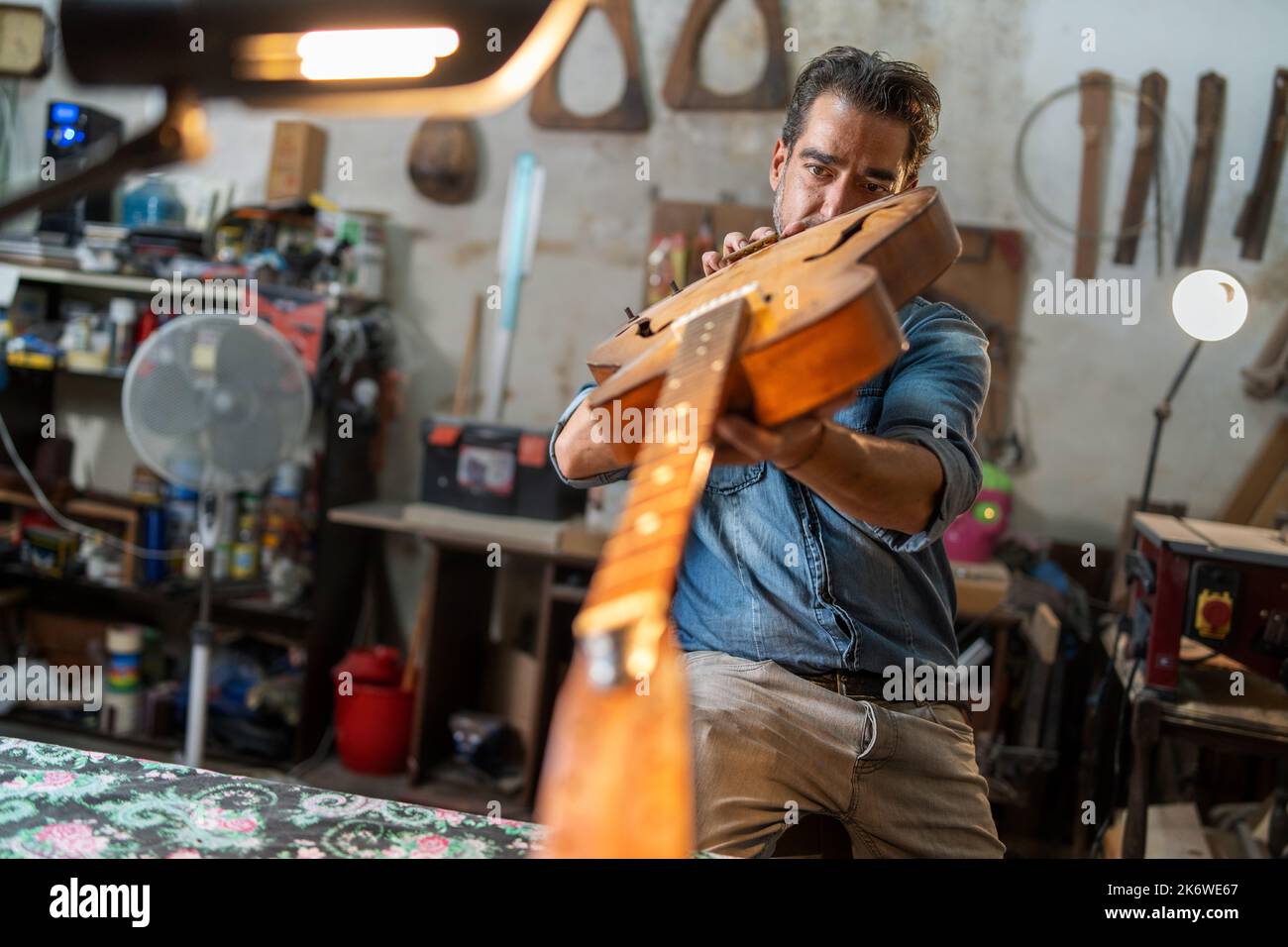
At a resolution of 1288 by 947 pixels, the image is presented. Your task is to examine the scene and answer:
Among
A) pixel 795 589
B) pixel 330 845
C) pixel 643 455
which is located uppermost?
pixel 643 455

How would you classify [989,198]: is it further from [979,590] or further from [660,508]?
[660,508]

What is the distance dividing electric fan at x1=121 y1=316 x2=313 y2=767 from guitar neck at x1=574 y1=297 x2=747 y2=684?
2728mm

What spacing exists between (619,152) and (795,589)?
3067 mm

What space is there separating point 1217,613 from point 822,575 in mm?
1311

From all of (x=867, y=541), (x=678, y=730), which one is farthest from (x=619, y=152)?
(x=678, y=730)

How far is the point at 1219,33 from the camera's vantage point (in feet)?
12.7

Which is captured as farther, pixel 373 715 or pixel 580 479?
pixel 373 715

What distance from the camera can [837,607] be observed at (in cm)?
173

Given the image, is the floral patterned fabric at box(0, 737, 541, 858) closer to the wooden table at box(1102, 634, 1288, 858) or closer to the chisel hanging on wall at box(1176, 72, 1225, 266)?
the wooden table at box(1102, 634, 1288, 858)

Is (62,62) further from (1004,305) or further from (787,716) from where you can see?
(1004,305)

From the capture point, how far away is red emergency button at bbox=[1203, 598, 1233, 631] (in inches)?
97.6

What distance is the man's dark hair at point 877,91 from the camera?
1.74 meters

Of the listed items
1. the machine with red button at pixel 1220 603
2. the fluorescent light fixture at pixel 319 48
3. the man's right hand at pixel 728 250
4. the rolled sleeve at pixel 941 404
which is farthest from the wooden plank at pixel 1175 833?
the fluorescent light fixture at pixel 319 48

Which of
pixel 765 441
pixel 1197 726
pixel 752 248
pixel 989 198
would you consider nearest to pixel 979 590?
pixel 1197 726
